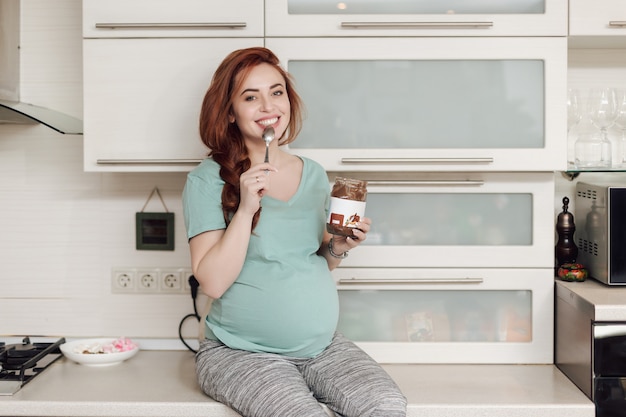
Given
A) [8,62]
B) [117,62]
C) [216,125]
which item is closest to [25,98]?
[8,62]

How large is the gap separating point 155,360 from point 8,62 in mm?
1038

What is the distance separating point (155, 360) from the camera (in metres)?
2.14

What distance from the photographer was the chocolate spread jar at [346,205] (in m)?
1.59

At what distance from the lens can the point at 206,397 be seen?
1.77m

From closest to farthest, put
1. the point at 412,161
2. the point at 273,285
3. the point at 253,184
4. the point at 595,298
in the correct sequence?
the point at 253,184, the point at 273,285, the point at 595,298, the point at 412,161

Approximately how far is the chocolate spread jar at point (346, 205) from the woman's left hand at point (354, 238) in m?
0.02

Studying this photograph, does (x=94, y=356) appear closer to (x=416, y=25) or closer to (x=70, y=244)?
(x=70, y=244)

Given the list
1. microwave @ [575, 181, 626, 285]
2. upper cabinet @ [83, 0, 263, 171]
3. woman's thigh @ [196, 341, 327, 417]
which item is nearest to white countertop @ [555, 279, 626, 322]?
microwave @ [575, 181, 626, 285]

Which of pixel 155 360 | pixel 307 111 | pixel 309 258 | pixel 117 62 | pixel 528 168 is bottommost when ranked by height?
pixel 155 360

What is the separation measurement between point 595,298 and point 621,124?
60cm

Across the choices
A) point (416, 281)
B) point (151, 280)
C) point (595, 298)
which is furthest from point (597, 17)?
point (151, 280)

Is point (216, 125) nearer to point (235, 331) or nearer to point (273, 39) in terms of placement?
point (273, 39)

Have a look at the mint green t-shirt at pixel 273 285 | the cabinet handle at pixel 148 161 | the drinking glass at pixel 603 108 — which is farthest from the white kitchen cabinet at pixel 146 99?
the drinking glass at pixel 603 108

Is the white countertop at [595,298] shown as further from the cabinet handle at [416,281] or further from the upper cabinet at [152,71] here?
the upper cabinet at [152,71]
